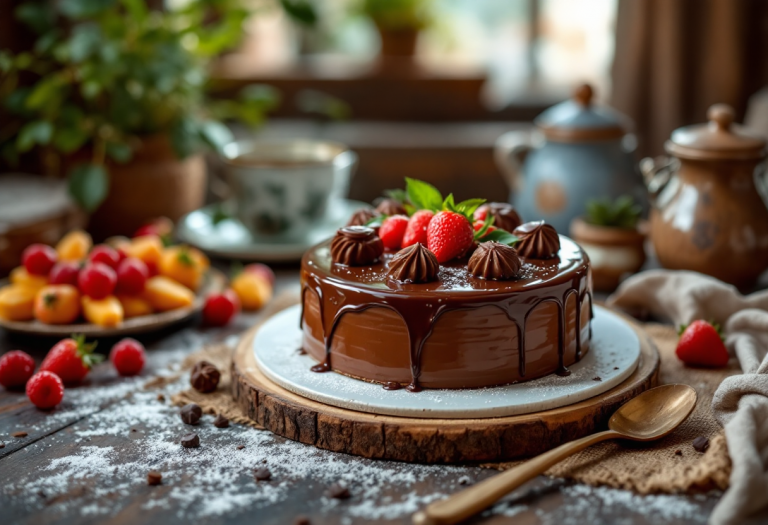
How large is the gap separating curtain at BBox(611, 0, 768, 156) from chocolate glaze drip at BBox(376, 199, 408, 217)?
216 centimetres

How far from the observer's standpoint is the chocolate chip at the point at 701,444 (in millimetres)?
1382

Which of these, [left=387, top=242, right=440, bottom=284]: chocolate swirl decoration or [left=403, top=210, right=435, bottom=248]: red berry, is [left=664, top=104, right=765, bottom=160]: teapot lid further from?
[left=387, top=242, right=440, bottom=284]: chocolate swirl decoration

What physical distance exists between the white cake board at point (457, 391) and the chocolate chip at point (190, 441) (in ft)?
0.63

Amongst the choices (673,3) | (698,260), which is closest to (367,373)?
(698,260)

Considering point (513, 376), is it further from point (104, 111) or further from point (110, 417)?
point (104, 111)

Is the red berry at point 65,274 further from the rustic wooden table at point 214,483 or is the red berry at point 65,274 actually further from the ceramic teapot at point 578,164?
the ceramic teapot at point 578,164

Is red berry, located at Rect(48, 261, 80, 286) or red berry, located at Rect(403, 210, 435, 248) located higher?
red berry, located at Rect(403, 210, 435, 248)

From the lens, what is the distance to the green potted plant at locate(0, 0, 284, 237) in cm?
255

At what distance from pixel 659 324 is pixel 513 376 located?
710mm

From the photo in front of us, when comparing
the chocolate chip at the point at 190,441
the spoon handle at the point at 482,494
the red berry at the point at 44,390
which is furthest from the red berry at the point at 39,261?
the spoon handle at the point at 482,494

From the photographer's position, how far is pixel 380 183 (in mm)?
3883

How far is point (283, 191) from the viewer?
2535 mm

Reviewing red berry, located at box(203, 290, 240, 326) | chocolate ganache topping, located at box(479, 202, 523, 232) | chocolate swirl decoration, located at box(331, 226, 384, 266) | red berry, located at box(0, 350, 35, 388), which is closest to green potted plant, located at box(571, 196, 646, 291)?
chocolate ganache topping, located at box(479, 202, 523, 232)

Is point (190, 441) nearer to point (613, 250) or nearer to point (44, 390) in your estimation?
point (44, 390)
